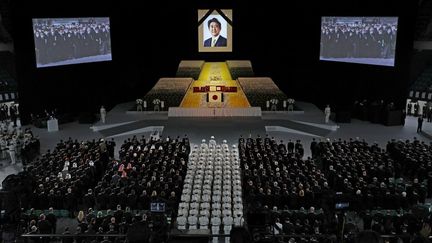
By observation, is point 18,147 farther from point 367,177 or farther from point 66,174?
point 367,177

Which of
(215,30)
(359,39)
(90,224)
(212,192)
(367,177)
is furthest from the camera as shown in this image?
(215,30)

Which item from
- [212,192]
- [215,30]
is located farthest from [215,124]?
[212,192]

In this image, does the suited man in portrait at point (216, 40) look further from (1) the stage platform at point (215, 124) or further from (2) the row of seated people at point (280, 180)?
(2) the row of seated people at point (280, 180)

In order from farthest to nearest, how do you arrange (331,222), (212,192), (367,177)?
(367,177) < (212,192) < (331,222)

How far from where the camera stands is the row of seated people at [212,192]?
13516 mm

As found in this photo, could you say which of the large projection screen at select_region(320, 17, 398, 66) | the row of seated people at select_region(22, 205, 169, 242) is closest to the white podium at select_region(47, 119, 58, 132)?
the row of seated people at select_region(22, 205, 169, 242)

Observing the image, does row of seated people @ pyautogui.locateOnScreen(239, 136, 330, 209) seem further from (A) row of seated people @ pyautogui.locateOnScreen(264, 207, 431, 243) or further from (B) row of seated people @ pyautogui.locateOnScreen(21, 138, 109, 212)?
(B) row of seated people @ pyautogui.locateOnScreen(21, 138, 109, 212)

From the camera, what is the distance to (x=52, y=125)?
1129 inches

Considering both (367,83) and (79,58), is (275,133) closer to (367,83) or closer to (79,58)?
(367,83)

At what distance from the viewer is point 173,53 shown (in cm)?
3816

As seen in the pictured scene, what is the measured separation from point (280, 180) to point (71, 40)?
19993mm

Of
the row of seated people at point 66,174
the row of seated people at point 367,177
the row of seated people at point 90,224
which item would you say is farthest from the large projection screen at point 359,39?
the row of seated people at point 90,224

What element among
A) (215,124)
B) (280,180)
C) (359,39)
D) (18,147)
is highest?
(359,39)

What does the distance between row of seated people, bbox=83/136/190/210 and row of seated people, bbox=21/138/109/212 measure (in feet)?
1.92
